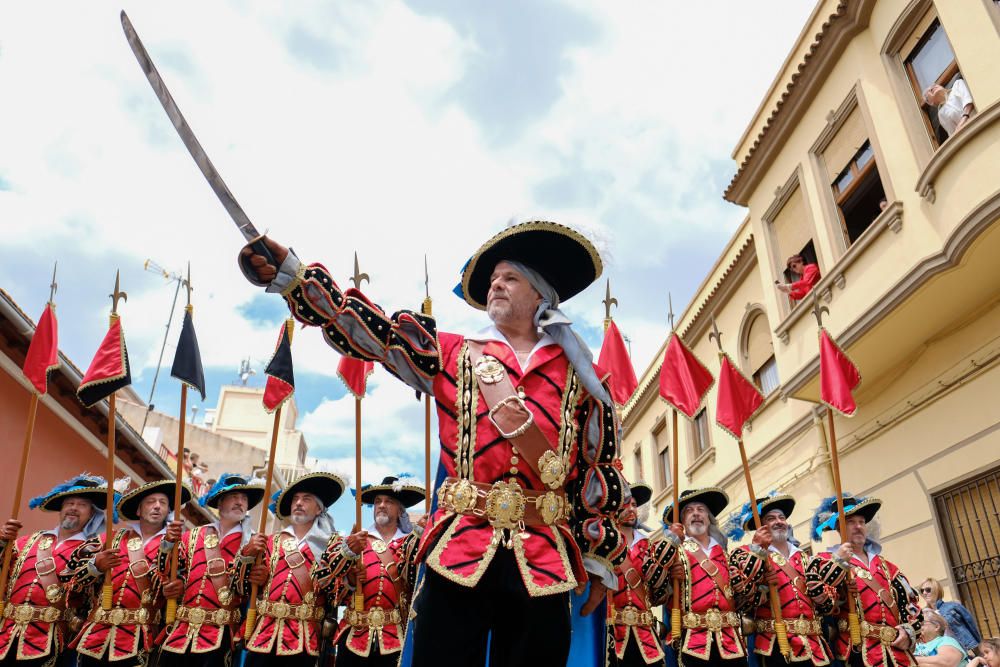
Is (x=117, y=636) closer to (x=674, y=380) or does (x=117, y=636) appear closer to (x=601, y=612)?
(x=601, y=612)

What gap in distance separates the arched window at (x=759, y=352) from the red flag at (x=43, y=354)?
11.5m

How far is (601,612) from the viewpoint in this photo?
2.92m

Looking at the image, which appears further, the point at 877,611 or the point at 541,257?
the point at 877,611

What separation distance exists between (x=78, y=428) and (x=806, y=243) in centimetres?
1249

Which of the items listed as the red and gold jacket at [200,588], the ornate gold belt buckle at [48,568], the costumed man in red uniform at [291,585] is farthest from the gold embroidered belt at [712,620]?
the ornate gold belt buckle at [48,568]

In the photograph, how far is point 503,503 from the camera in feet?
7.87

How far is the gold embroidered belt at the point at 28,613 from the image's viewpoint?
5.78m

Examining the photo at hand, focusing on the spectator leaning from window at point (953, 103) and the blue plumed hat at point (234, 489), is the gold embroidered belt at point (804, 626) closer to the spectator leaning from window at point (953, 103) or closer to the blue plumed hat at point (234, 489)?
the blue plumed hat at point (234, 489)

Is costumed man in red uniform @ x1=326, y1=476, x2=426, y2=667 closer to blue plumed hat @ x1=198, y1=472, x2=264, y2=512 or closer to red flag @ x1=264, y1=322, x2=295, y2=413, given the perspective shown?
blue plumed hat @ x1=198, y1=472, x2=264, y2=512

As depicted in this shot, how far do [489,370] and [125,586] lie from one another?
16.7 feet

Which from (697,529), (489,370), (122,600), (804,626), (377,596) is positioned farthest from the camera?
(697,529)

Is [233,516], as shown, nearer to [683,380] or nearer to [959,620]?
[683,380]

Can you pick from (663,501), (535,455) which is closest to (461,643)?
(535,455)

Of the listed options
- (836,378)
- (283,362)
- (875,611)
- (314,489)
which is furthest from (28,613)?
(836,378)
